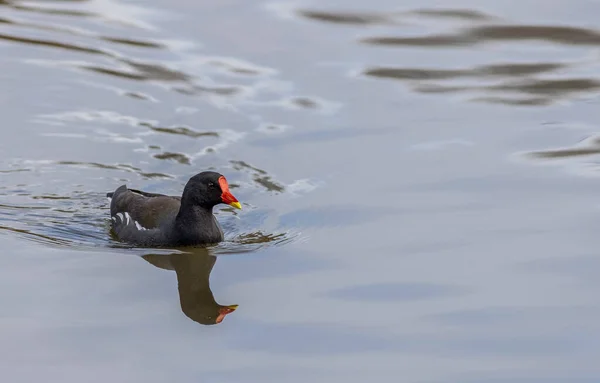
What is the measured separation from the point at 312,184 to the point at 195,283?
2.21 m

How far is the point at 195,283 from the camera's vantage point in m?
8.14

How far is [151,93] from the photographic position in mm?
12781

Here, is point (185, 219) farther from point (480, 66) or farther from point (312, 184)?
point (480, 66)

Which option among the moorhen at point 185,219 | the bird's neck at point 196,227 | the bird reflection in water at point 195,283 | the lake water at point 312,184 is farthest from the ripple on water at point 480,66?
the bird reflection in water at point 195,283

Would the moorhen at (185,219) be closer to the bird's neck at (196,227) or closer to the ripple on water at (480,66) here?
the bird's neck at (196,227)

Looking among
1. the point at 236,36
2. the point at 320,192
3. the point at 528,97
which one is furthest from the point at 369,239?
the point at 236,36

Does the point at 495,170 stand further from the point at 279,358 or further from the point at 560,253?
the point at 279,358

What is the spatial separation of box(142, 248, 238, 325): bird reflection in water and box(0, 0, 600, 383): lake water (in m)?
0.03

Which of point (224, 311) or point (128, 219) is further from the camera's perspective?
point (128, 219)

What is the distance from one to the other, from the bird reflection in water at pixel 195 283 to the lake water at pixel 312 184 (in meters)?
0.03

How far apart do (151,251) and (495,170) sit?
3088 millimetres

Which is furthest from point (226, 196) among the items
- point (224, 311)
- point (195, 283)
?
point (224, 311)

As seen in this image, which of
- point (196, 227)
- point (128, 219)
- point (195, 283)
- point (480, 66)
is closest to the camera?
point (195, 283)

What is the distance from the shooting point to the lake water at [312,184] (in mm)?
6789
